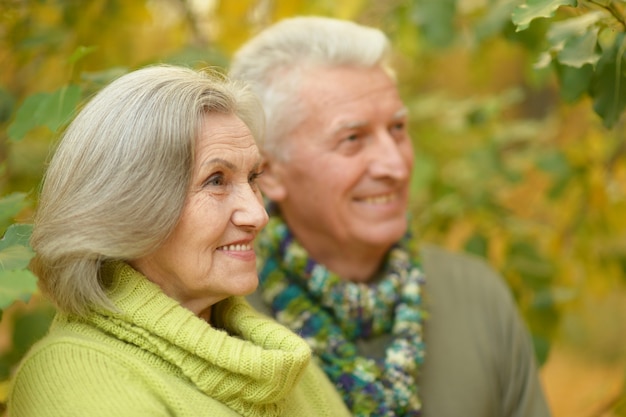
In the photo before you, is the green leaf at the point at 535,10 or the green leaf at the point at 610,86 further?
the green leaf at the point at 610,86

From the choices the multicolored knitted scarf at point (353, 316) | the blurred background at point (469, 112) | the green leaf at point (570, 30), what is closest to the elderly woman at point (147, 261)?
the blurred background at point (469, 112)

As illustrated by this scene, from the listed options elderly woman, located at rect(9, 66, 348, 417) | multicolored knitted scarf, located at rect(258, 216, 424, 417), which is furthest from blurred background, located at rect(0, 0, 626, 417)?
multicolored knitted scarf, located at rect(258, 216, 424, 417)

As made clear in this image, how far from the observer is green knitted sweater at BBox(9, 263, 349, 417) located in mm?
1181

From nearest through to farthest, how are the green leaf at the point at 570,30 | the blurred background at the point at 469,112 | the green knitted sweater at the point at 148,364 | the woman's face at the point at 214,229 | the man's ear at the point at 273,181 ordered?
the green knitted sweater at the point at 148,364 < the woman's face at the point at 214,229 < the green leaf at the point at 570,30 < the blurred background at the point at 469,112 < the man's ear at the point at 273,181

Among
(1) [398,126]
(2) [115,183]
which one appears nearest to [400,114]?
(1) [398,126]

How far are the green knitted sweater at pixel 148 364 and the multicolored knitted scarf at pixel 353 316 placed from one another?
0.48m

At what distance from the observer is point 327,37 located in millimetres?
1958

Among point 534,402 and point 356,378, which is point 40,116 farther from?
point 534,402

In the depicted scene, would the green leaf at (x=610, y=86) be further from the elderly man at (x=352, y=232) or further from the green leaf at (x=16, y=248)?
the green leaf at (x=16, y=248)

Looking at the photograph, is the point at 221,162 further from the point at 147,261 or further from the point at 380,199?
the point at 380,199

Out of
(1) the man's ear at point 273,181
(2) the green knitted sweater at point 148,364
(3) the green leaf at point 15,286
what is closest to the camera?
(3) the green leaf at point 15,286

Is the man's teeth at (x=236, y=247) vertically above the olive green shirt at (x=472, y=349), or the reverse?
the man's teeth at (x=236, y=247)

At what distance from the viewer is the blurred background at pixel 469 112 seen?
1550mm

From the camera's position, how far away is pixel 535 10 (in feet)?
4.29
